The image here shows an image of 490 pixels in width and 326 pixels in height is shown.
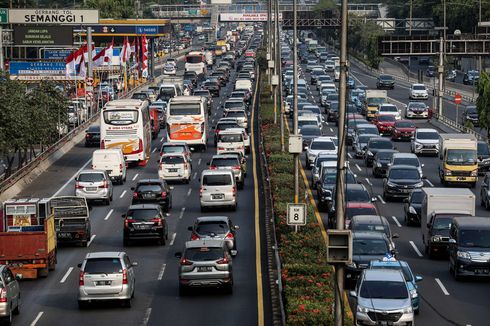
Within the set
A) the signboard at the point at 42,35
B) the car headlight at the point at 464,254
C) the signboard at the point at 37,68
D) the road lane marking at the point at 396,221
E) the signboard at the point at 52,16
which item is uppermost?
the signboard at the point at 52,16

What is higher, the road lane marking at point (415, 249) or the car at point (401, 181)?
the car at point (401, 181)

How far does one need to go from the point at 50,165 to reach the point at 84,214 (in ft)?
79.9

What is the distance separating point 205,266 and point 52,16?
7047 centimetres

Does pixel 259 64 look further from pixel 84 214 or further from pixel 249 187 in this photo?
pixel 84 214

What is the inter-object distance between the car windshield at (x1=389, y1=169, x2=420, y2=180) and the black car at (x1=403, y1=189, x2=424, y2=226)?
578 centimetres

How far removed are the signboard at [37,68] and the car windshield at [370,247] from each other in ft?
209

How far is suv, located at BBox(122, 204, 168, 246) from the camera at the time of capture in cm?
4291

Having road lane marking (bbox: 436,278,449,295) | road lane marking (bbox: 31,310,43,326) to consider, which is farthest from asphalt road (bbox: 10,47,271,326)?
road lane marking (bbox: 436,278,449,295)

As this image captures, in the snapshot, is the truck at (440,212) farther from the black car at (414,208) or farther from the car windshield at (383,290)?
the car windshield at (383,290)

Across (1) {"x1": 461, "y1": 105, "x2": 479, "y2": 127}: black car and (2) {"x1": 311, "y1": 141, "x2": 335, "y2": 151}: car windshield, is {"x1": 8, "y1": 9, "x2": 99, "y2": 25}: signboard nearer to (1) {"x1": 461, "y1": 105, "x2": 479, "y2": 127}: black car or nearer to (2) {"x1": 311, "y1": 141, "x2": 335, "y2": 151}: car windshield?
(1) {"x1": 461, "y1": 105, "x2": 479, "y2": 127}: black car

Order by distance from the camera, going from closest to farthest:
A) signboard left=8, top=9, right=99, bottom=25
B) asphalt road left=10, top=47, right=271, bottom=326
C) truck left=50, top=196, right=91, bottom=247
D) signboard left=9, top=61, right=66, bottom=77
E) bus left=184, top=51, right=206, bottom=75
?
asphalt road left=10, top=47, right=271, bottom=326
truck left=50, top=196, right=91, bottom=247
signboard left=9, top=61, right=66, bottom=77
signboard left=8, top=9, right=99, bottom=25
bus left=184, top=51, right=206, bottom=75

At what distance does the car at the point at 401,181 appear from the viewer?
53188mm

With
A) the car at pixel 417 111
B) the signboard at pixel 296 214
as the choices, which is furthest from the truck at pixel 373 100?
the signboard at pixel 296 214

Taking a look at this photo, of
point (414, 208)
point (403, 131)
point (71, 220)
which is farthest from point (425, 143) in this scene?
point (71, 220)
